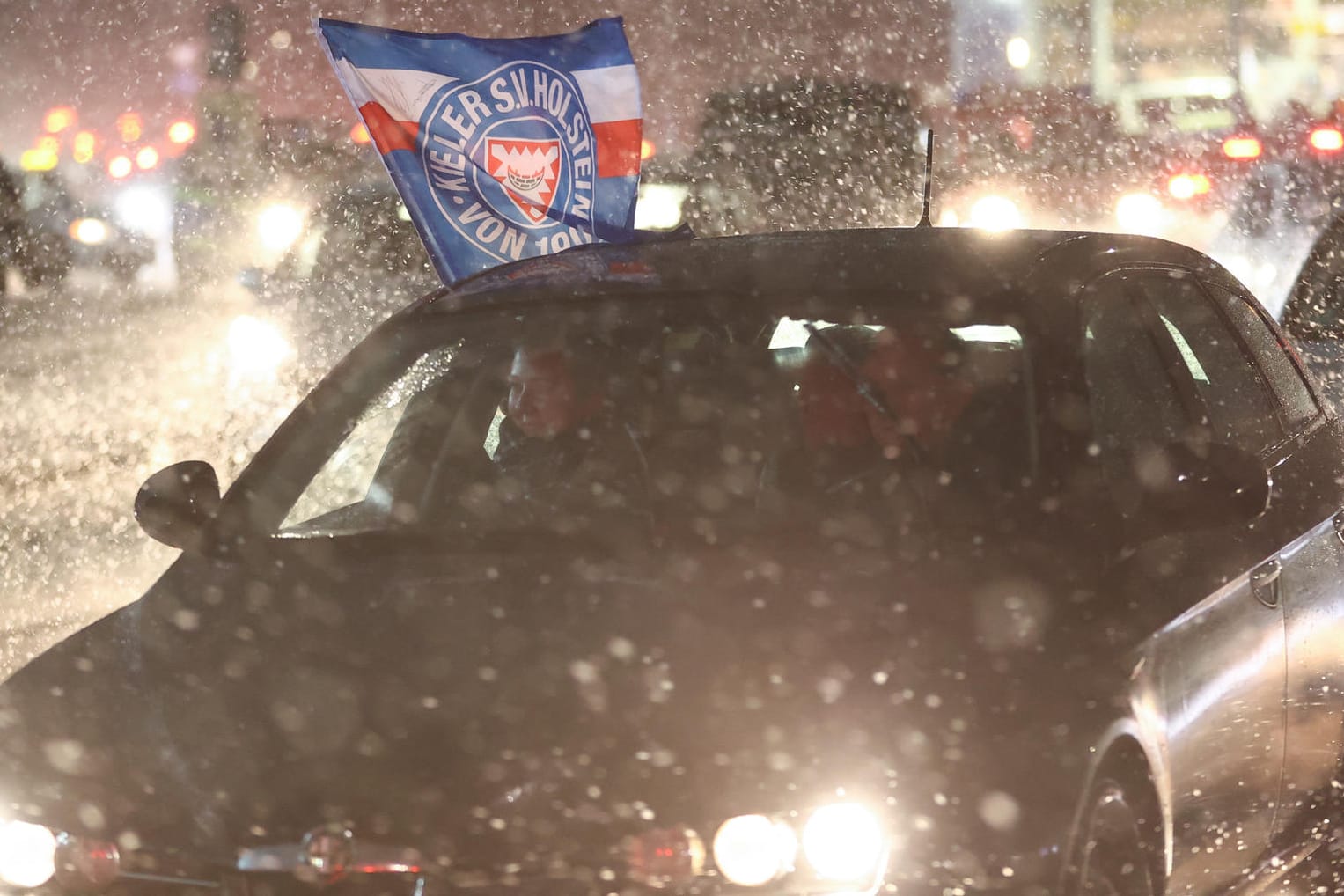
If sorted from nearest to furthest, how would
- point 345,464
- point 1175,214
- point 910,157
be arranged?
point 345,464 → point 1175,214 → point 910,157

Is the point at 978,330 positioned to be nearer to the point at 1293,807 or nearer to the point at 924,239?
the point at 924,239

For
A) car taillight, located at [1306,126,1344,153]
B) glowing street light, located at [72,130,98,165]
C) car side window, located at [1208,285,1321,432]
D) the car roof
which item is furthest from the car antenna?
glowing street light, located at [72,130,98,165]

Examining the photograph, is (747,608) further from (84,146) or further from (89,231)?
(84,146)

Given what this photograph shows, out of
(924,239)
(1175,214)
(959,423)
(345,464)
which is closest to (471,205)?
(345,464)

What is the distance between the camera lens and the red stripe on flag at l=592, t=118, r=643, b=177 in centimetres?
676

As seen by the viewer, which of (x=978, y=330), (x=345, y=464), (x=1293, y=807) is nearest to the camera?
(x=978, y=330)

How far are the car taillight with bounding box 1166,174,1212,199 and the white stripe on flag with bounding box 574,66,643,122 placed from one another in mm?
15716

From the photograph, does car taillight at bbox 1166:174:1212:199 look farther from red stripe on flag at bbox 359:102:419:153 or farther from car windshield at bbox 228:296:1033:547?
car windshield at bbox 228:296:1033:547

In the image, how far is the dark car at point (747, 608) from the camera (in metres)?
3.04

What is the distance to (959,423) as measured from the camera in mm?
4035

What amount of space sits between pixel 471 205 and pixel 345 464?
140 cm

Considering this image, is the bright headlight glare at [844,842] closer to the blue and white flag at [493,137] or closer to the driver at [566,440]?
the driver at [566,440]

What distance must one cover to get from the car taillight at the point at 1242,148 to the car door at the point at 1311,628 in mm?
16746

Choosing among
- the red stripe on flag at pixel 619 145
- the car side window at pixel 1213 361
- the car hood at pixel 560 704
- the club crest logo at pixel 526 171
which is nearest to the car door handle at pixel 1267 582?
the car side window at pixel 1213 361
